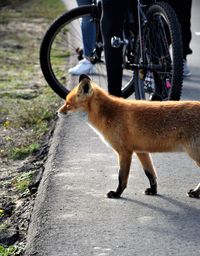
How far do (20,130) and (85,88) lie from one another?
2.64 metres

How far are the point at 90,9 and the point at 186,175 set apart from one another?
252 centimetres

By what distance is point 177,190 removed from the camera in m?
5.82

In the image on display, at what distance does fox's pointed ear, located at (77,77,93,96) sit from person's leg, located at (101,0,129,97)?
150 cm

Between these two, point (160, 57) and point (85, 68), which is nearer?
point (160, 57)

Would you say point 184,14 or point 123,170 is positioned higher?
point 184,14

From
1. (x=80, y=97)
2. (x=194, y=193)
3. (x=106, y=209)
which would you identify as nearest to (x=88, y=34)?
(x=80, y=97)

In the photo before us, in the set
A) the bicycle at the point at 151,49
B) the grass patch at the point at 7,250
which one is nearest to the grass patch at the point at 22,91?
the bicycle at the point at 151,49

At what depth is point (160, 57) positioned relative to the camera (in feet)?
23.7

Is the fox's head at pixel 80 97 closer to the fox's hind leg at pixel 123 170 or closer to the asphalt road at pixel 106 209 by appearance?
the fox's hind leg at pixel 123 170

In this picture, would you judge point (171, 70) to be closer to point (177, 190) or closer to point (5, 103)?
point (177, 190)

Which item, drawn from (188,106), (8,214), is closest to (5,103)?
(8,214)

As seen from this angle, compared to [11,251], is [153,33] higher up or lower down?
higher up

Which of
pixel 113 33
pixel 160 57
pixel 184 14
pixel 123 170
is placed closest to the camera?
pixel 123 170

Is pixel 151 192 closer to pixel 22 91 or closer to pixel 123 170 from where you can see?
pixel 123 170
